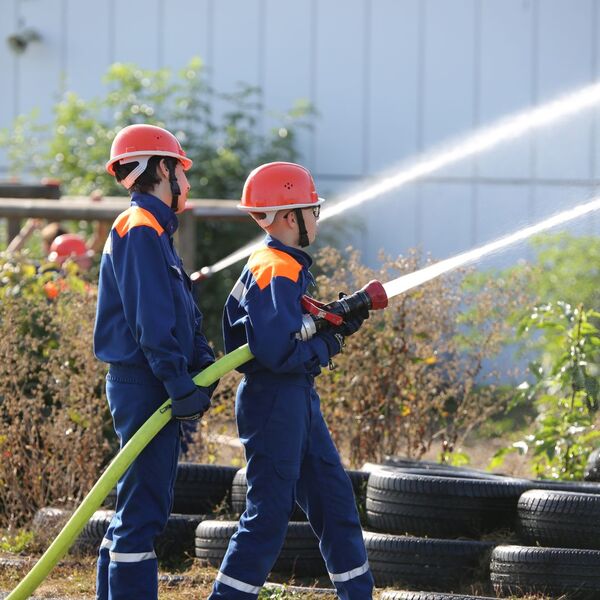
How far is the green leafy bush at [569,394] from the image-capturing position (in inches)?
250

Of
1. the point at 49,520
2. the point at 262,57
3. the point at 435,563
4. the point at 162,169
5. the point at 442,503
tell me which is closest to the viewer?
the point at 162,169

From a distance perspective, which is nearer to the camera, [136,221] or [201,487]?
[136,221]

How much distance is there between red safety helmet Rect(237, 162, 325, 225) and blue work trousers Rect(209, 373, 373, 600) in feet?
1.99

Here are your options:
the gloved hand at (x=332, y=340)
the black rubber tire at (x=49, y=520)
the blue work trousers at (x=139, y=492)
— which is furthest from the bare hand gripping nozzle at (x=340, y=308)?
the black rubber tire at (x=49, y=520)

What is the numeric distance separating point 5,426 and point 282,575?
5.64 feet

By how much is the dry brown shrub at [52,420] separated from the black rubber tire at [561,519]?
2210 mm

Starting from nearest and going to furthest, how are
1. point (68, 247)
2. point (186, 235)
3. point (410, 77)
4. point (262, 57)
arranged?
point (186, 235) < point (68, 247) < point (410, 77) < point (262, 57)

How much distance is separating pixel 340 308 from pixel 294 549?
1.36 metres

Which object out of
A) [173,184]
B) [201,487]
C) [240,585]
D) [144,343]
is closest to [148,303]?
[144,343]

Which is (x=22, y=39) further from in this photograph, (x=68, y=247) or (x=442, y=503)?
(x=442, y=503)

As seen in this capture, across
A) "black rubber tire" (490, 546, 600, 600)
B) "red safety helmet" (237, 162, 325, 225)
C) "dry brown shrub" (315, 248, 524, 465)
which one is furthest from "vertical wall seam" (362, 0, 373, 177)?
"red safety helmet" (237, 162, 325, 225)

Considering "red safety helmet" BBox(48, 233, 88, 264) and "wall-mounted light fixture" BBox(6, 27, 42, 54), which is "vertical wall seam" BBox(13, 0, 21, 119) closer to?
"wall-mounted light fixture" BBox(6, 27, 42, 54)

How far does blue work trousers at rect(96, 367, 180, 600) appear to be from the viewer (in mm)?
4359

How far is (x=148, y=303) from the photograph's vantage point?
4.29 m
